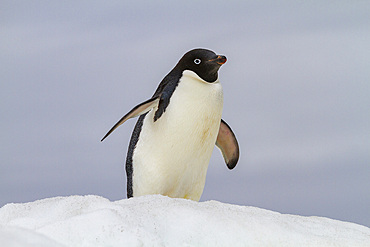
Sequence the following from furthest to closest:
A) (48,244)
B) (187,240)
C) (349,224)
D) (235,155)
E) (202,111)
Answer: (235,155)
(202,111)
(349,224)
(187,240)
(48,244)

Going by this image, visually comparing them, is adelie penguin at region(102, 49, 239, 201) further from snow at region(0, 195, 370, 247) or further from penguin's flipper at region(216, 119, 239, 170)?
snow at region(0, 195, 370, 247)

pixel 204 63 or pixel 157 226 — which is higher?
pixel 204 63

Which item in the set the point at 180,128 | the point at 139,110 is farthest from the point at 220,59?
the point at 139,110

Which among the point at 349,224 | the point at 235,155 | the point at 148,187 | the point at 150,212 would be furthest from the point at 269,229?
the point at 235,155

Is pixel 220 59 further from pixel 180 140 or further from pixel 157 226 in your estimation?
pixel 157 226

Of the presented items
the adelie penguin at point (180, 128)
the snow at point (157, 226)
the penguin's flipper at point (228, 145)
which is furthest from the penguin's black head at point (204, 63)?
the snow at point (157, 226)

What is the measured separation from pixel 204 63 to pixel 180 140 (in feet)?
2.10

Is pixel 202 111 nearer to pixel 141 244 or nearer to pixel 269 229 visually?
pixel 269 229

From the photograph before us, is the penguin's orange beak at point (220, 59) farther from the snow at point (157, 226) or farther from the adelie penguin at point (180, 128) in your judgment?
the snow at point (157, 226)

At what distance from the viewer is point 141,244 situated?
7.67 feet

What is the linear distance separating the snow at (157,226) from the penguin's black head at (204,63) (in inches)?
54.1

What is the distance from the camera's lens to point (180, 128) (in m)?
4.05

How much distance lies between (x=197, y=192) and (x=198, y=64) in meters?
1.06

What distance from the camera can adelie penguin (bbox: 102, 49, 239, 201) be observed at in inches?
160
